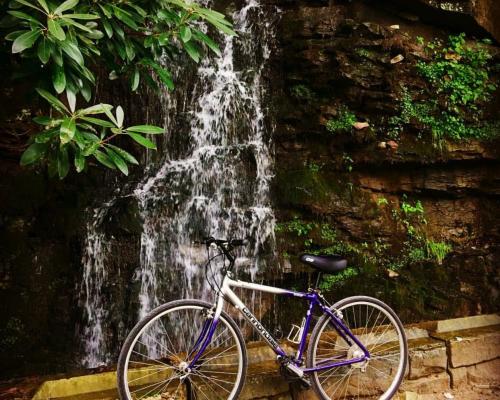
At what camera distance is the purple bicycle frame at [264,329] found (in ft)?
10.3

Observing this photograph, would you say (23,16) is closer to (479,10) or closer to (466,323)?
(466,323)

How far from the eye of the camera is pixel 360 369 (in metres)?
3.71

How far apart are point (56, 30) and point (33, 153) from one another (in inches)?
28.9

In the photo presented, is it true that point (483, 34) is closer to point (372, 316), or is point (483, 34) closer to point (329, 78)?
point (329, 78)

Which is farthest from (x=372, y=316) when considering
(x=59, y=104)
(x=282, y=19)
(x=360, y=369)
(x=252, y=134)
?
(x=282, y=19)

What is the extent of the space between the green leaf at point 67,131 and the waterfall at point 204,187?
4020mm

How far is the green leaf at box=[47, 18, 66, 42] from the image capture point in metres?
2.36

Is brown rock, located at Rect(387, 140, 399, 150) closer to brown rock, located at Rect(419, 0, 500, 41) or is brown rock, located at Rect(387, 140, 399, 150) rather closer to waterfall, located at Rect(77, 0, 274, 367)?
waterfall, located at Rect(77, 0, 274, 367)

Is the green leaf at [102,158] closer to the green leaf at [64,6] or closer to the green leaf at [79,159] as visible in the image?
the green leaf at [79,159]

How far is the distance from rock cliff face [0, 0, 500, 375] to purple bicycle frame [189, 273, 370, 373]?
9.64ft

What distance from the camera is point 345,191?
23.3 feet

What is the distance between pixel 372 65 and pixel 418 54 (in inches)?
34.3

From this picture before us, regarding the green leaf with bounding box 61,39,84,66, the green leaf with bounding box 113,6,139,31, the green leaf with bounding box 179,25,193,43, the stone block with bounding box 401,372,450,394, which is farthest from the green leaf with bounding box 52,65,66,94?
the stone block with bounding box 401,372,450,394

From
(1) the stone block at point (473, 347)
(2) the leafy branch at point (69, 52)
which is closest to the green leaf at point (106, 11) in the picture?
(2) the leafy branch at point (69, 52)
